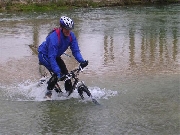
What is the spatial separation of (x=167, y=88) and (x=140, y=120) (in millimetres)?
2499

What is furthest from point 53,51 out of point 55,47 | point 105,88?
Answer: point 105,88

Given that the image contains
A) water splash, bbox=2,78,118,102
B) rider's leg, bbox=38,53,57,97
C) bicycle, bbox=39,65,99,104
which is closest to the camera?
bicycle, bbox=39,65,99,104

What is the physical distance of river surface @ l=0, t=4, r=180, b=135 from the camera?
24.6 feet

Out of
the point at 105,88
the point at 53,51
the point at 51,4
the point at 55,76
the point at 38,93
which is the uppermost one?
the point at 53,51

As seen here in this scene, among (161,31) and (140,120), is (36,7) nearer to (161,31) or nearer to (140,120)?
(161,31)

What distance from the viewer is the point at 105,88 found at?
10055mm

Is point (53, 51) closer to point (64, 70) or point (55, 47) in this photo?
point (55, 47)

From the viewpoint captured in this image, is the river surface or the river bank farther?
the river bank

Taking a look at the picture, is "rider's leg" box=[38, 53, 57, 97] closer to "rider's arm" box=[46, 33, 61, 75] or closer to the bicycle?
the bicycle

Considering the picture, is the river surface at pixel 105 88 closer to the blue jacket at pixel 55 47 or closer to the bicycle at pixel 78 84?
the bicycle at pixel 78 84

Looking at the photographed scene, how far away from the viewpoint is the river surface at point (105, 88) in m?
7.51

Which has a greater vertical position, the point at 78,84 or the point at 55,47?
the point at 55,47

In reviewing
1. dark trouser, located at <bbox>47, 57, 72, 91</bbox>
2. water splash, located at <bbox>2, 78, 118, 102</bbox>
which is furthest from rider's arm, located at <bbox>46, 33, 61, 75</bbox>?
water splash, located at <bbox>2, 78, 118, 102</bbox>

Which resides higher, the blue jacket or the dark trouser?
the blue jacket
